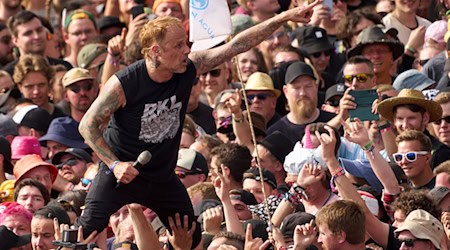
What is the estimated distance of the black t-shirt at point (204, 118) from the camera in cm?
1734

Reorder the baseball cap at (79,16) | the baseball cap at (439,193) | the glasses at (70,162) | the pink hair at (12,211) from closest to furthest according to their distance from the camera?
the baseball cap at (439,193), the pink hair at (12,211), the glasses at (70,162), the baseball cap at (79,16)

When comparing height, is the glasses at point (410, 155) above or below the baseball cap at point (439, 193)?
below

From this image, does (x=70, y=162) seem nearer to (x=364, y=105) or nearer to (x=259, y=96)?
(x=259, y=96)

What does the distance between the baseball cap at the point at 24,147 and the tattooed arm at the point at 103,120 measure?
4356mm

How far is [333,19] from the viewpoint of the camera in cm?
1922

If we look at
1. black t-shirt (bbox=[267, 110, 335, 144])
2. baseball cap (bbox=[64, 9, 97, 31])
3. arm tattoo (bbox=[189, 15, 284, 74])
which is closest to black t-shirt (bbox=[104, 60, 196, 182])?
arm tattoo (bbox=[189, 15, 284, 74])

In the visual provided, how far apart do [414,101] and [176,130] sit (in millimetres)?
3089

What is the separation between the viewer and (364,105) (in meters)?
14.8

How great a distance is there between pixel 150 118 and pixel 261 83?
15.0ft

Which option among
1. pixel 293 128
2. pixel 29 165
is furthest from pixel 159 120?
pixel 293 128

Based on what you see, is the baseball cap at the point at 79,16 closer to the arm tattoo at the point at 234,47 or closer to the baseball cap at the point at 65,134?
the baseball cap at the point at 65,134

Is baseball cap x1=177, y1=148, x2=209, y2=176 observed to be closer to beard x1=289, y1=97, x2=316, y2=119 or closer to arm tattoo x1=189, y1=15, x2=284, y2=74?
beard x1=289, y1=97, x2=316, y2=119

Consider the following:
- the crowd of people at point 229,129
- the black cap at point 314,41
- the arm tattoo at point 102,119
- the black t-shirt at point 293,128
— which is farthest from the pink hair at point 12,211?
the black cap at point 314,41

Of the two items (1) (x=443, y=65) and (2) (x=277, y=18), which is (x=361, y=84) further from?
(2) (x=277, y=18)
